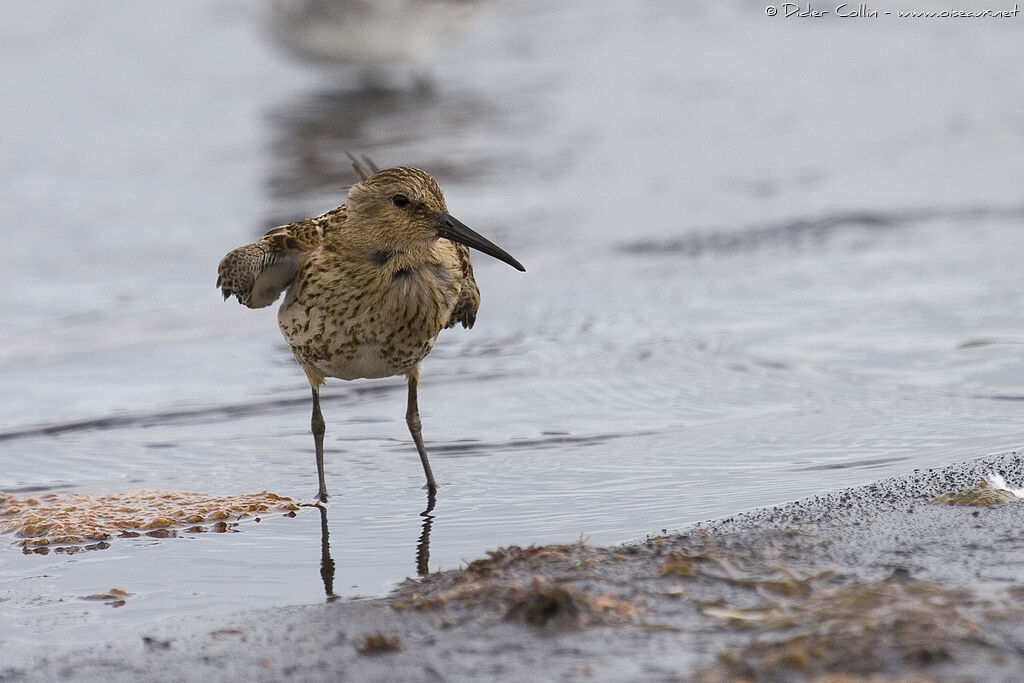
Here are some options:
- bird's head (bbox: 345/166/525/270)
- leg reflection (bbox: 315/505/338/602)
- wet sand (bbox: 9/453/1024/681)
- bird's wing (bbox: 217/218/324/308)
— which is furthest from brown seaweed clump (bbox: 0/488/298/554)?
bird's head (bbox: 345/166/525/270)

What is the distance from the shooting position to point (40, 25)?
17094mm

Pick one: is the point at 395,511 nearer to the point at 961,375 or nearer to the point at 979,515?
the point at 979,515

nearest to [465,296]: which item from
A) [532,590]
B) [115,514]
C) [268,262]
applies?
[268,262]

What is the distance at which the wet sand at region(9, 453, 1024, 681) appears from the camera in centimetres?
346

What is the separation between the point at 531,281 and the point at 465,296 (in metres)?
3.27

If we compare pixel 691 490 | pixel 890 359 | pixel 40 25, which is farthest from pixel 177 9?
pixel 691 490

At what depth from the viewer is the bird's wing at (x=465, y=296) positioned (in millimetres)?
6336

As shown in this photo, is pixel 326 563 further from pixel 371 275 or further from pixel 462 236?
pixel 462 236

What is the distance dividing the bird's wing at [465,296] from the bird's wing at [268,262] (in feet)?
2.14

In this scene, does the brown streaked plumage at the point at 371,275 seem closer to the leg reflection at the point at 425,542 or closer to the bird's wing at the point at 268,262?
the bird's wing at the point at 268,262

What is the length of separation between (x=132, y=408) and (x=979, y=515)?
429cm

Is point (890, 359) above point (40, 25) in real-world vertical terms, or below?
below

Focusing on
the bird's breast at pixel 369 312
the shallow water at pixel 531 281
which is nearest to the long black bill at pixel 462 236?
the bird's breast at pixel 369 312

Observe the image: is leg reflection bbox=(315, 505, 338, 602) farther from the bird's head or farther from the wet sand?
the bird's head
